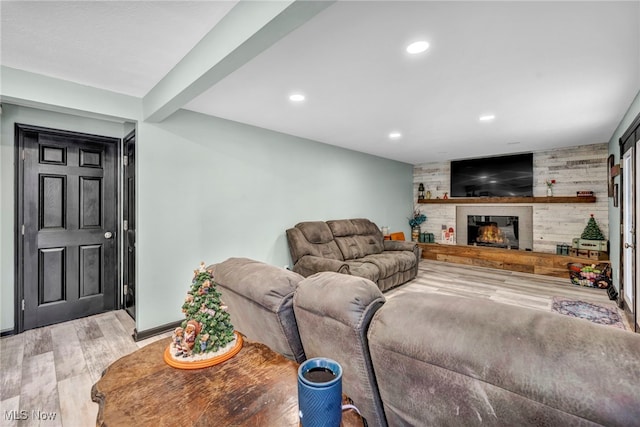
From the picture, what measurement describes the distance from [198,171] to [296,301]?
2521 mm

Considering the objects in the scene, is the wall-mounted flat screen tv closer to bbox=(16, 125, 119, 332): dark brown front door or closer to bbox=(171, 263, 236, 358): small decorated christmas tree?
bbox=(171, 263, 236, 358): small decorated christmas tree

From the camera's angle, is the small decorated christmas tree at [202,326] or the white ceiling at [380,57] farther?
the white ceiling at [380,57]

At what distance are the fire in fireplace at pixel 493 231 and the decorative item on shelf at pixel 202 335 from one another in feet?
20.7

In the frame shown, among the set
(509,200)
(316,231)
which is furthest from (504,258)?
(316,231)

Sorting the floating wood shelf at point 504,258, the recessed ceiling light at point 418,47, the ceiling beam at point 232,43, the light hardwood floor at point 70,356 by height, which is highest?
the recessed ceiling light at point 418,47

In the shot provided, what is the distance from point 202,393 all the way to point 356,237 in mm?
4132

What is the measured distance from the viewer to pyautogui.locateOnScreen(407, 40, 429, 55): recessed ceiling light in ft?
6.04

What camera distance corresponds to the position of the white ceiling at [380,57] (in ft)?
5.22

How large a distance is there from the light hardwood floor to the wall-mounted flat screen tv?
2112mm

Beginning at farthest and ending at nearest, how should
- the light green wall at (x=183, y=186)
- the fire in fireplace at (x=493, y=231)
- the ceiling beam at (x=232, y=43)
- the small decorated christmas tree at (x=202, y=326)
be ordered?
the fire in fireplace at (x=493, y=231) < the light green wall at (x=183, y=186) < the ceiling beam at (x=232, y=43) < the small decorated christmas tree at (x=202, y=326)

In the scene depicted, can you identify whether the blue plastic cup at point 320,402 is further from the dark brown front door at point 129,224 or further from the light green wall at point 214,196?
the dark brown front door at point 129,224

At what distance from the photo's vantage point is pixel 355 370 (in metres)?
1.06

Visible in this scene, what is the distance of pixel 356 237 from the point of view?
4934mm

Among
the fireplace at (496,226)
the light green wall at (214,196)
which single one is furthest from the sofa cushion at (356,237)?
the fireplace at (496,226)
